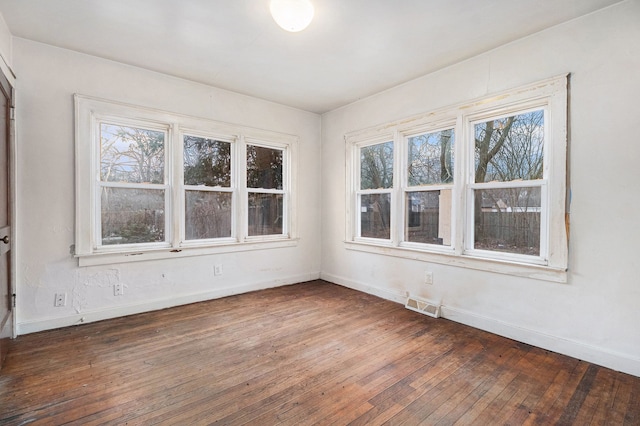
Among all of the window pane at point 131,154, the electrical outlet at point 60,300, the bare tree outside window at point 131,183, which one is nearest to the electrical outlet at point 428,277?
the bare tree outside window at point 131,183

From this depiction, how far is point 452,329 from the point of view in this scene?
3.10 metres

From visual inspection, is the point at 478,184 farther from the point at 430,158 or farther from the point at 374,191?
the point at 374,191

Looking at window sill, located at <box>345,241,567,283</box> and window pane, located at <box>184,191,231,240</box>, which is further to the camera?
window pane, located at <box>184,191,231,240</box>

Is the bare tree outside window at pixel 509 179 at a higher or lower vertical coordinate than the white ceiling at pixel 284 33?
lower

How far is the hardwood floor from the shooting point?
182cm

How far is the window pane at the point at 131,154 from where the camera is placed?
3.35 meters

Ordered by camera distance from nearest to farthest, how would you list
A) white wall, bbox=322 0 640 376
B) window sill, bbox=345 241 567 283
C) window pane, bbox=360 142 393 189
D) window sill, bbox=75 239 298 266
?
1. white wall, bbox=322 0 640 376
2. window sill, bbox=345 241 567 283
3. window sill, bbox=75 239 298 266
4. window pane, bbox=360 142 393 189

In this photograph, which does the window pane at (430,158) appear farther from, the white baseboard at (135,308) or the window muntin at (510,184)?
the white baseboard at (135,308)

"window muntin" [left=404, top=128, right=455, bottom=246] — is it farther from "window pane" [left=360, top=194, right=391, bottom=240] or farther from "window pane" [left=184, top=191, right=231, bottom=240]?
"window pane" [left=184, top=191, right=231, bottom=240]

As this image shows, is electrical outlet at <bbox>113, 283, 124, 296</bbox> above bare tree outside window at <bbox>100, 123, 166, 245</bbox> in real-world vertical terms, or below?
below

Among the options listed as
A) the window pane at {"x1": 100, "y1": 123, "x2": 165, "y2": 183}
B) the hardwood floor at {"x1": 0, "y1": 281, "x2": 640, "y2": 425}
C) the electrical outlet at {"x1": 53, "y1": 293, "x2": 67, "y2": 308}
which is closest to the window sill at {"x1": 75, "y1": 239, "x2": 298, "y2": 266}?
the electrical outlet at {"x1": 53, "y1": 293, "x2": 67, "y2": 308}

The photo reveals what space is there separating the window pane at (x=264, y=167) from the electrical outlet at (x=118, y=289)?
196cm

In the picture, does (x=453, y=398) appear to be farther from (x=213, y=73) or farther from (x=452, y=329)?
(x=213, y=73)

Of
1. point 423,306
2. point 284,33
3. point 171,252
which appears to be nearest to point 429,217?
point 423,306
